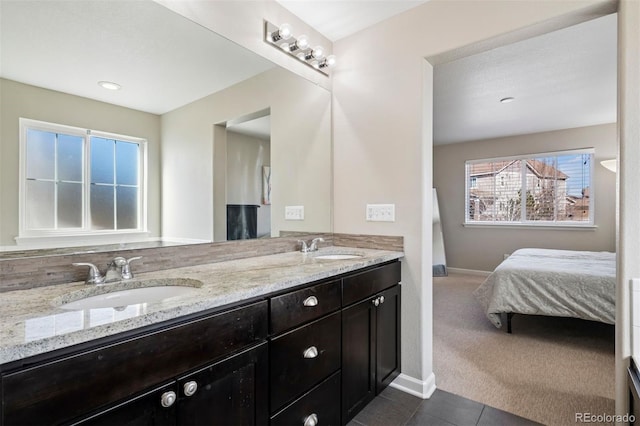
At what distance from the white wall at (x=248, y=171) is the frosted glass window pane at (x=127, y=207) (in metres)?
0.54

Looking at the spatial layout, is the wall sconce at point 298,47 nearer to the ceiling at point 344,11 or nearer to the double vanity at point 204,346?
the ceiling at point 344,11

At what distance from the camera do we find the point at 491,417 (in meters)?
1.75

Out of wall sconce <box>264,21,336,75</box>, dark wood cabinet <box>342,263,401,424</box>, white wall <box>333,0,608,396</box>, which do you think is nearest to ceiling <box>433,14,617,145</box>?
white wall <box>333,0,608,396</box>

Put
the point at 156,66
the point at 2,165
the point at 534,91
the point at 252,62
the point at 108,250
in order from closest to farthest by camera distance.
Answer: the point at 2,165 < the point at 108,250 < the point at 156,66 < the point at 252,62 < the point at 534,91

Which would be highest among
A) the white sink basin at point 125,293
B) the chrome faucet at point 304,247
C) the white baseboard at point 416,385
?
the chrome faucet at point 304,247

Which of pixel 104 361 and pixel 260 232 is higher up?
pixel 260 232

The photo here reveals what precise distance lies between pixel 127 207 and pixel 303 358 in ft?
3.46

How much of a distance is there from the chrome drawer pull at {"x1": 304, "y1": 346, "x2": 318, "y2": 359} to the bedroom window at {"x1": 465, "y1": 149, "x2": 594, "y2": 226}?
5.00m

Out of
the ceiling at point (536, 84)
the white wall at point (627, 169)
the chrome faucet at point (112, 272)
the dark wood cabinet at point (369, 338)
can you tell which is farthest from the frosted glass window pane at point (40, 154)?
the ceiling at point (536, 84)

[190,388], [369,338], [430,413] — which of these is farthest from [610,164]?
[190,388]

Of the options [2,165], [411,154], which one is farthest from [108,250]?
[411,154]

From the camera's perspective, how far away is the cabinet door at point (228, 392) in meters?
0.96

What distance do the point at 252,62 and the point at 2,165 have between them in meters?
1.32

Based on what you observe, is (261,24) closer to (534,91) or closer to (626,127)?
(626,127)
